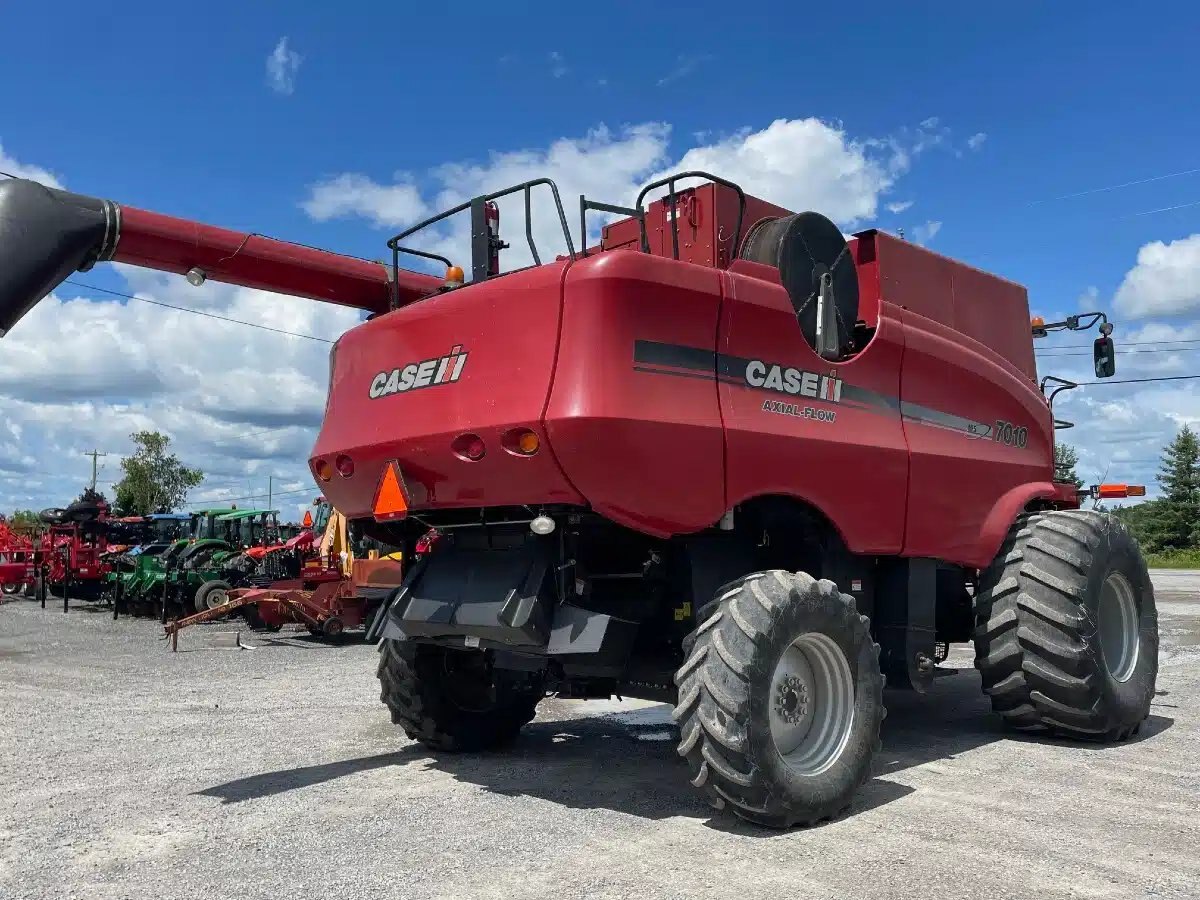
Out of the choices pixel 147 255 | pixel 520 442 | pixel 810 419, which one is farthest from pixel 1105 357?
pixel 147 255

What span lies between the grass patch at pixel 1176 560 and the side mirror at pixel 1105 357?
127ft

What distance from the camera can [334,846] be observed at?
4.60 metres

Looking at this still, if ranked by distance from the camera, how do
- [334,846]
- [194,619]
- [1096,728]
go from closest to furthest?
[334,846], [1096,728], [194,619]

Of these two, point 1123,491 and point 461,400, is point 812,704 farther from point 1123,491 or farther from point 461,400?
point 1123,491

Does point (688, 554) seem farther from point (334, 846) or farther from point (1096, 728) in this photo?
point (1096, 728)

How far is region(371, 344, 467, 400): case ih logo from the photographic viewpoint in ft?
17.7

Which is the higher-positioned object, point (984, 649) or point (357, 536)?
point (357, 536)

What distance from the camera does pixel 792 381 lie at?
219 inches

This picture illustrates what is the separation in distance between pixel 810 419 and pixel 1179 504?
6440 centimetres

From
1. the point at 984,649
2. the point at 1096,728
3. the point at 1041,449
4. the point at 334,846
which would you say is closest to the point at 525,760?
the point at 334,846

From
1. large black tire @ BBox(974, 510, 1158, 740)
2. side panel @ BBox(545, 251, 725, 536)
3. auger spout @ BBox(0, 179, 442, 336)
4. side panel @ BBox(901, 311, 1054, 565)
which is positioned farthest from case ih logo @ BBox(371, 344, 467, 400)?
large black tire @ BBox(974, 510, 1158, 740)

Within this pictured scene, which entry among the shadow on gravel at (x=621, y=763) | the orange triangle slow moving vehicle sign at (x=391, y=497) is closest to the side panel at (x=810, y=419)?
the shadow on gravel at (x=621, y=763)

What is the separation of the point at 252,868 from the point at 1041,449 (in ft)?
20.7

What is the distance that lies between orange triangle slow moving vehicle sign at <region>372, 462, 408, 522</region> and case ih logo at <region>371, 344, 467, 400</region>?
446 millimetres
